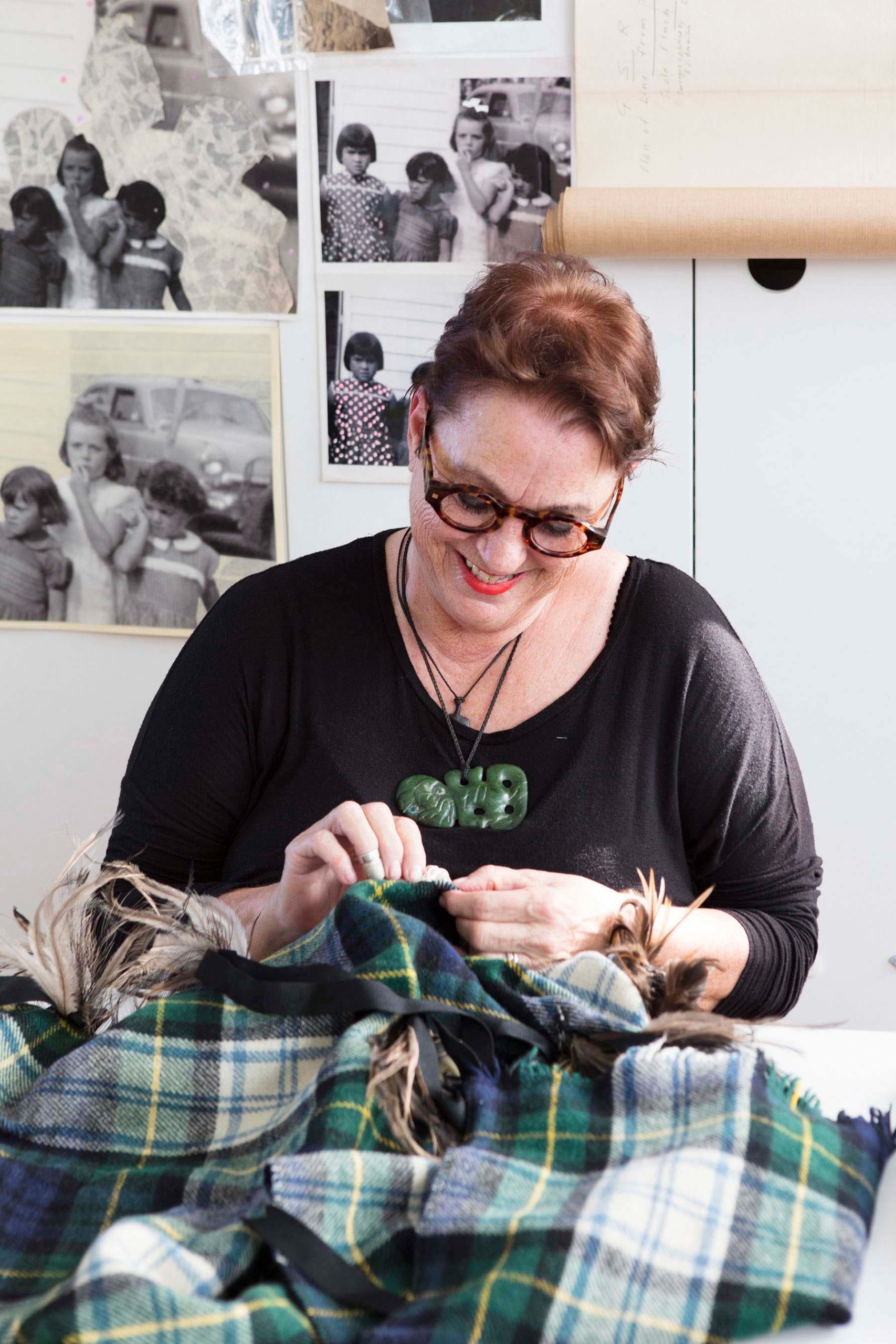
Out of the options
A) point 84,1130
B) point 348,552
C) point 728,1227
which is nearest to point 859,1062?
point 728,1227

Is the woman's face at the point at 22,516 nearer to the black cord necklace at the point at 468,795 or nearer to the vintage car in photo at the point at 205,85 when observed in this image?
the vintage car in photo at the point at 205,85

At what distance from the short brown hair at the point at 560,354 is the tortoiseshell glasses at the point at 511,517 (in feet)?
0.24

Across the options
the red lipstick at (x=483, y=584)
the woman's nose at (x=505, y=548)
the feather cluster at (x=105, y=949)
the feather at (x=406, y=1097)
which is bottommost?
the feather at (x=406, y=1097)

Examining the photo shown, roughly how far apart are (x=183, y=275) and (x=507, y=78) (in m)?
0.56

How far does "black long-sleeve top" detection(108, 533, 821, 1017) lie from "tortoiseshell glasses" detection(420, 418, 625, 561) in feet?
0.60

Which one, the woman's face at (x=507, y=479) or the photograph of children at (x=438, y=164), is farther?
the photograph of children at (x=438, y=164)

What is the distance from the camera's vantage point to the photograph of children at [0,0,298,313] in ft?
5.97

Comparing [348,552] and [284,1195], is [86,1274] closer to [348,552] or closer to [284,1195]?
[284,1195]

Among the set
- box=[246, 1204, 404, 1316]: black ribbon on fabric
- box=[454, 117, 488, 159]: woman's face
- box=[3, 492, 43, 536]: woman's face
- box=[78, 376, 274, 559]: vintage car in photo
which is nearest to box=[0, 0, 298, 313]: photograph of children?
box=[78, 376, 274, 559]: vintage car in photo

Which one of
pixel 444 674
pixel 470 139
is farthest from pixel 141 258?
pixel 444 674

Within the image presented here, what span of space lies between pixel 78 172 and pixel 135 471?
17.9 inches

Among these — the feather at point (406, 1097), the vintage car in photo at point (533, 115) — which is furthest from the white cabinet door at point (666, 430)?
the feather at point (406, 1097)

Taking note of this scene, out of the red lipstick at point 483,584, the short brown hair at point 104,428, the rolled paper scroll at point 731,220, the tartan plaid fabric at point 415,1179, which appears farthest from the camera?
the short brown hair at point 104,428

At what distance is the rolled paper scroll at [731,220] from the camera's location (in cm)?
165
